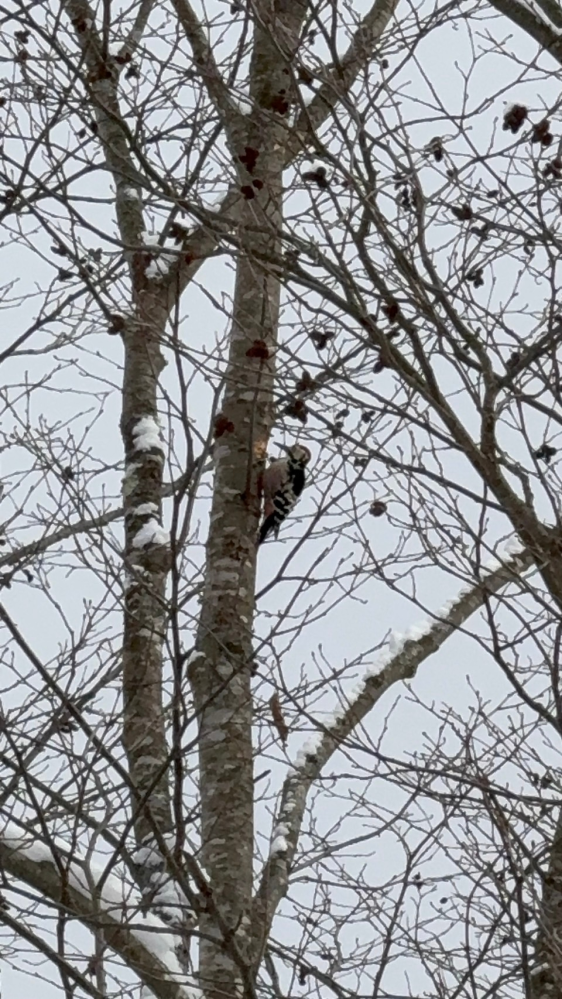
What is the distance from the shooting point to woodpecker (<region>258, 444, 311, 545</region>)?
223 inches

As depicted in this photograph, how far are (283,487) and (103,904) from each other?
3.06 meters

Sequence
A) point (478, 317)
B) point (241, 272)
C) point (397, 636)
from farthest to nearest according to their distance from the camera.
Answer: point (397, 636) < point (241, 272) < point (478, 317)

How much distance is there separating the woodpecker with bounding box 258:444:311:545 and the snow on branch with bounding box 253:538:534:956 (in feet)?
2.66

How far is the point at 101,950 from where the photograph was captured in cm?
304

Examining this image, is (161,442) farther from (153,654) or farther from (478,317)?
(478,317)

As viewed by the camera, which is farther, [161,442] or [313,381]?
[161,442]

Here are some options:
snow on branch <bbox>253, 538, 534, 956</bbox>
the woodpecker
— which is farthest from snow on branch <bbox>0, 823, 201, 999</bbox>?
the woodpecker

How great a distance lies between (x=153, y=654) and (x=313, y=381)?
1.32 metres

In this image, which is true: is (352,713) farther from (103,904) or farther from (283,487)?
(103,904)

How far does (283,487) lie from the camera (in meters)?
6.02

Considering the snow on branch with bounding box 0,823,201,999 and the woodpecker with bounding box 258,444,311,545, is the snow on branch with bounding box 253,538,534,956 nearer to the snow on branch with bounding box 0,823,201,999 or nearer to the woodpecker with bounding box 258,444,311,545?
the snow on branch with bounding box 0,823,201,999

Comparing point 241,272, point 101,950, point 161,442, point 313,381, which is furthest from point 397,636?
point 101,950

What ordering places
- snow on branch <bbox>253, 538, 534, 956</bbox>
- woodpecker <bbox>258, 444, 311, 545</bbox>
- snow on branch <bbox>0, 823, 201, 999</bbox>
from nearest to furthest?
snow on branch <bbox>0, 823, 201, 999</bbox> < snow on branch <bbox>253, 538, 534, 956</bbox> < woodpecker <bbox>258, 444, 311, 545</bbox>

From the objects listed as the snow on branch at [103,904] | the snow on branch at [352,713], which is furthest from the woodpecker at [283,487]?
the snow on branch at [103,904]
